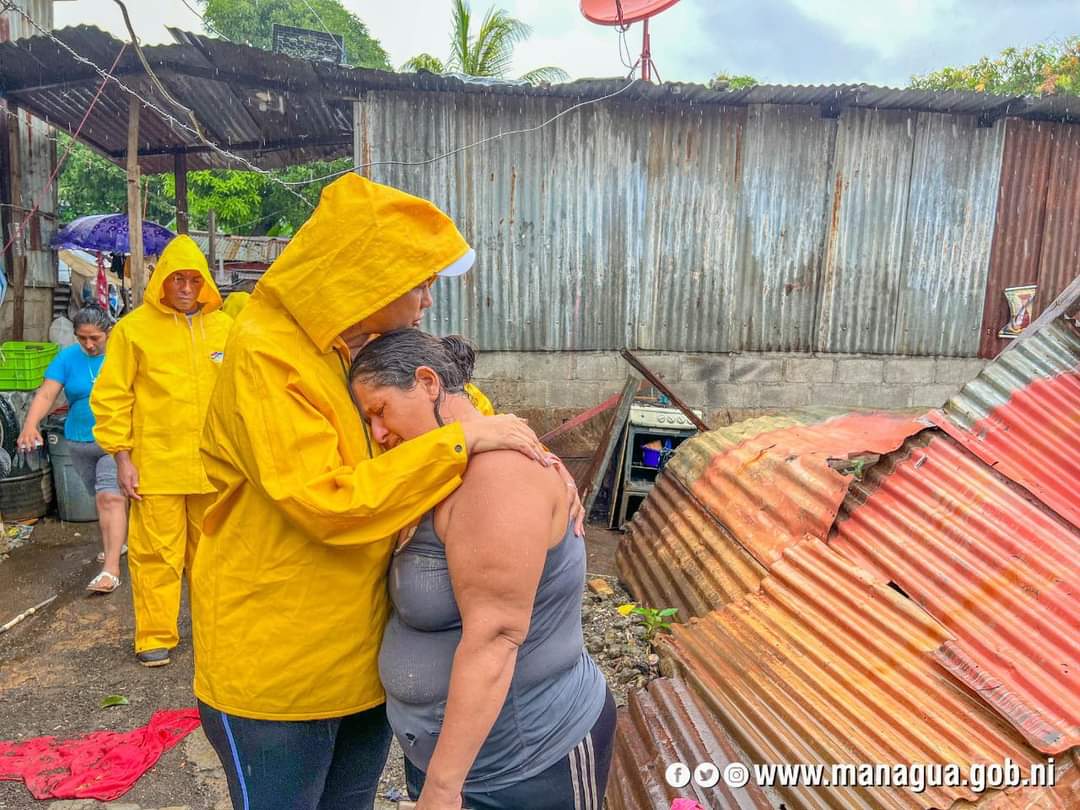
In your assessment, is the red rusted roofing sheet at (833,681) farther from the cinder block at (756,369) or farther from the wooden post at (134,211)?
the wooden post at (134,211)

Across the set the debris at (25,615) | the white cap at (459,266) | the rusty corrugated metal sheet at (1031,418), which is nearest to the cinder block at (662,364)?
the rusty corrugated metal sheet at (1031,418)

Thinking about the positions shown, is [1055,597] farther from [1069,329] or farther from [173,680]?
[173,680]

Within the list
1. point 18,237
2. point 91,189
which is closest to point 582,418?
point 18,237

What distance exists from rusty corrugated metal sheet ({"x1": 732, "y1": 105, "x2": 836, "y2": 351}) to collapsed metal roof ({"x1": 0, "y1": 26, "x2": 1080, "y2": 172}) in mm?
321

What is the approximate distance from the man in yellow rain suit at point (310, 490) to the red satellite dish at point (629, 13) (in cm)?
683

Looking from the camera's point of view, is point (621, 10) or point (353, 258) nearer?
point (353, 258)

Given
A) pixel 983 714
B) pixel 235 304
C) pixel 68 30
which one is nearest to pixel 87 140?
pixel 68 30

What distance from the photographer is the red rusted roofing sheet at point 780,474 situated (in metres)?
3.47

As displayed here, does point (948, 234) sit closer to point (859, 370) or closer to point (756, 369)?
point (859, 370)

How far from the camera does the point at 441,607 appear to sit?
147cm

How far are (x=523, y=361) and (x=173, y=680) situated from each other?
174 inches

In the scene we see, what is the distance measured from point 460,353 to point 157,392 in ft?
8.84

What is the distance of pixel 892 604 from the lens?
2.87 metres

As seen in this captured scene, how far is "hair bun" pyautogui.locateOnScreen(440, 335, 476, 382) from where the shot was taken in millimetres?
1701
